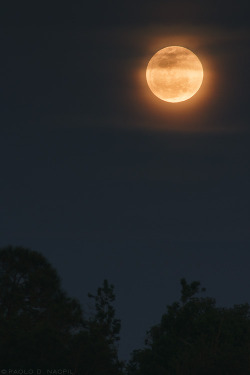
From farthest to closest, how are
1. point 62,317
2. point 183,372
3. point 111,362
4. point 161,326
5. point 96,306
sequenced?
point 96,306, point 161,326, point 62,317, point 111,362, point 183,372

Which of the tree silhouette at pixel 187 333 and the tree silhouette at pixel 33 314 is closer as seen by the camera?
the tree silhouette at pixel 33 314

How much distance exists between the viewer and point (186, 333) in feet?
246

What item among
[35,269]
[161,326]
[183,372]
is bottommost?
[183,372]

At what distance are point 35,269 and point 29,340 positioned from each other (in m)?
24.0

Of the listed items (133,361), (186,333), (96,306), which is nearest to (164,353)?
(186,333)

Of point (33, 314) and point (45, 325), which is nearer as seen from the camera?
point (45, 325)

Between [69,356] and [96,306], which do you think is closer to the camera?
[69,356]

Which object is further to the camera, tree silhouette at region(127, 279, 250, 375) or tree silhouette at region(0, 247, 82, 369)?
tree silhouette at region(127, 279, 250, 375)

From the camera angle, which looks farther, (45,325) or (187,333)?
(187,333)

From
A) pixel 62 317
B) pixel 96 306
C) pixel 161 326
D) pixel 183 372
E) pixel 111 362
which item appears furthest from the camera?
pixel 96 306

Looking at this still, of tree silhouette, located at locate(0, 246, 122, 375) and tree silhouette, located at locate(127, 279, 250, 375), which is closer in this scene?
tree silhouette, located at locate(0, 246, 122, 375)

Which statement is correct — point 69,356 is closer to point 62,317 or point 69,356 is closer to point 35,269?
point 62,317

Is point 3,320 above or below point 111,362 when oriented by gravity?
above

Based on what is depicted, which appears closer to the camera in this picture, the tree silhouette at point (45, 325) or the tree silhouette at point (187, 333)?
the tree silhouette at point (45, 325)
